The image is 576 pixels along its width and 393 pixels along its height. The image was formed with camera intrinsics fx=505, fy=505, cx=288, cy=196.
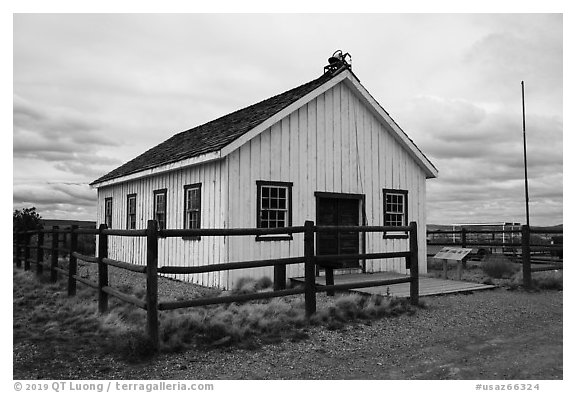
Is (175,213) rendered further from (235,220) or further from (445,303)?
(445,303)

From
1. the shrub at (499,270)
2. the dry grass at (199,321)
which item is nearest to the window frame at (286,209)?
the dry grass at (199,321)

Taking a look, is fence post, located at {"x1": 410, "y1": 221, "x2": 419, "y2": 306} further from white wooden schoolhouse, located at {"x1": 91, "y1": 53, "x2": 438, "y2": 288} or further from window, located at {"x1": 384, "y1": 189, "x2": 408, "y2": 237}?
window, located at {"x1": 384, "y1": 189, "x2": 408, "y2": 237}

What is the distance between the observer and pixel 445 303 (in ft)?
34.1

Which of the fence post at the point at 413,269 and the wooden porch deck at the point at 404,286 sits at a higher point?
the fence post at the point at 413,269

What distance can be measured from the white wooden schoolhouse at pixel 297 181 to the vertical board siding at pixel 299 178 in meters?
0.03

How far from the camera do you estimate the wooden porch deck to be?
37.0 feet

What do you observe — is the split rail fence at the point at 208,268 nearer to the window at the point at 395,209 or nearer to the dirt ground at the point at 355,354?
the dirt ground at the point at 355,354

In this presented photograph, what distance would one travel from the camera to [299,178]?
538 inches

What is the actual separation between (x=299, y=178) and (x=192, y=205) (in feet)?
10.1

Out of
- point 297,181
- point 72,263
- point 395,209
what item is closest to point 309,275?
point 297,181

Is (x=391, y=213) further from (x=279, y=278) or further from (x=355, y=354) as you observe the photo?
(x=355, y=354)

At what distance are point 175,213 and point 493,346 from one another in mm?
10128

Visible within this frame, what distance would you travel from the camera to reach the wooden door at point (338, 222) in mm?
14117
